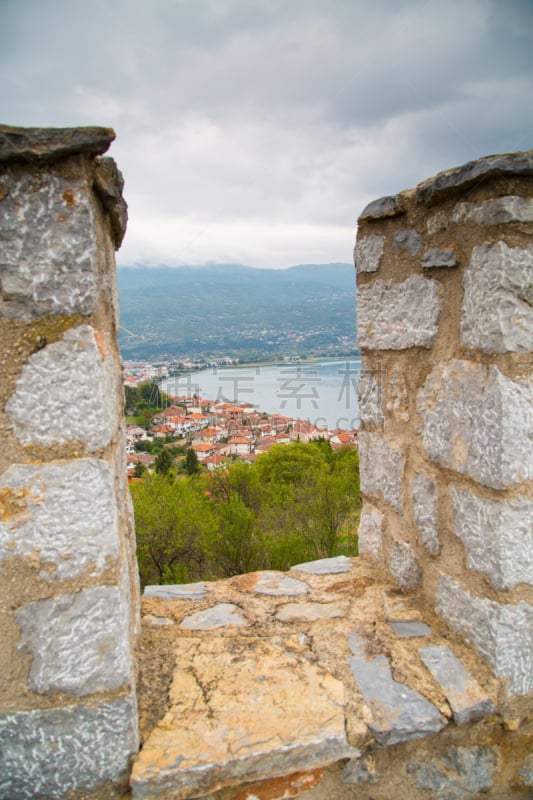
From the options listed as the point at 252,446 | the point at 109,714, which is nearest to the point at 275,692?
the point at 109,714

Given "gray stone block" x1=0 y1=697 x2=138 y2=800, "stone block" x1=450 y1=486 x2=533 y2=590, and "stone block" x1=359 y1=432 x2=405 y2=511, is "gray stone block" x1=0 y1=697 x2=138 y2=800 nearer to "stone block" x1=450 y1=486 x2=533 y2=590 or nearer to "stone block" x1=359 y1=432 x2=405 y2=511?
"stone block" x1=450 y1=486 x2=533 y2=590

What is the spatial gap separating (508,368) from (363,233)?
3.03 ft

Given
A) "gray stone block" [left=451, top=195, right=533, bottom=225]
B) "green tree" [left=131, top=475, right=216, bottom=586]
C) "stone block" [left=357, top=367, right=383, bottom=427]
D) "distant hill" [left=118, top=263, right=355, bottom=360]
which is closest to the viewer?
"gray stone block" [left=451, top=195, right=533, bottom=225]

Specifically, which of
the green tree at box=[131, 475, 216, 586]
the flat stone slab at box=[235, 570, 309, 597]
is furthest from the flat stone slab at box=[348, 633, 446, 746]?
the green tree at box=[131, 475, 216, 586]

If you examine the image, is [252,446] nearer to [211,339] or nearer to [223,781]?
[211,339]

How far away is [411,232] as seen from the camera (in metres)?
1.86

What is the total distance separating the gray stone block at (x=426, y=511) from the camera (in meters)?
1.80

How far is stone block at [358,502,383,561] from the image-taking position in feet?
7.25

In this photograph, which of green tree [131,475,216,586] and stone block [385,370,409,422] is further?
green tree [131,475,216,586]

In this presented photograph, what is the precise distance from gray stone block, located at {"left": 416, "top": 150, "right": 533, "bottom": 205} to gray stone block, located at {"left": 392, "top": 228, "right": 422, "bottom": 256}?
16 cm

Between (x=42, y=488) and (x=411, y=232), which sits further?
(x=411, y=232)

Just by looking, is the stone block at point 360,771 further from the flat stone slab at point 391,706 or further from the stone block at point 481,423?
the stone block at point 481,423

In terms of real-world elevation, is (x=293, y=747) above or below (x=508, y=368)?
below

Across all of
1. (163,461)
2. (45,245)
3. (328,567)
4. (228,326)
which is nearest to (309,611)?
(328,567)
